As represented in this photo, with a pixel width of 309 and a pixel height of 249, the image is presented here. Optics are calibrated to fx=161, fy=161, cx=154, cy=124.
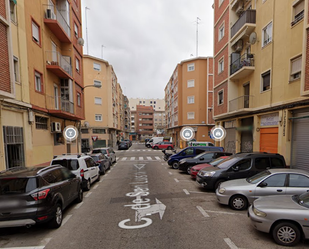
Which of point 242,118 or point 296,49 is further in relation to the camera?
point 242,118

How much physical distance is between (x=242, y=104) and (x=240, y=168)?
816cm

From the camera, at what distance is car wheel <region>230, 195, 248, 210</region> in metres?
5.10

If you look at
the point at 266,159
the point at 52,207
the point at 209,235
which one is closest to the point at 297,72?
the point at 266,159

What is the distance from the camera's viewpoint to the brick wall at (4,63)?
688 centimetres

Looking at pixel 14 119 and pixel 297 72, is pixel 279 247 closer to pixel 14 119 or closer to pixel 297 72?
pixel 297 72

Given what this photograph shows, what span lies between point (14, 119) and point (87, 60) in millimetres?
25146

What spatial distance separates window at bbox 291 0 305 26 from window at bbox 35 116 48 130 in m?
16.3

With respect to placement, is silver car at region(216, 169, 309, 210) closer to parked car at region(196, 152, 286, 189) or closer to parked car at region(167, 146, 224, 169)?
parked car at region(196, 152, 286, 189)

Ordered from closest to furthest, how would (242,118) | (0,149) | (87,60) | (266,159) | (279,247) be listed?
(279,247) → (266,159) → (0,149) → (242,118) → (87,60)

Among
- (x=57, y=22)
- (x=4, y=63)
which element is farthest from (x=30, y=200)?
(x=57, y=22)

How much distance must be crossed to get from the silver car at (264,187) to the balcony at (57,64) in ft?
43.7

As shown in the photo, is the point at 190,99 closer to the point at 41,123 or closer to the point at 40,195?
the point at 41,123

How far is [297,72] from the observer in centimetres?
868

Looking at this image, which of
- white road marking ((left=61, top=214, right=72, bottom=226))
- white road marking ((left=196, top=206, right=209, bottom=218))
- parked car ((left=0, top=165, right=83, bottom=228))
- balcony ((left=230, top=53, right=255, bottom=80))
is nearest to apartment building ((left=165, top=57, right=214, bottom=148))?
balcony ((left=230, top=53, right=255, bottom=80))
